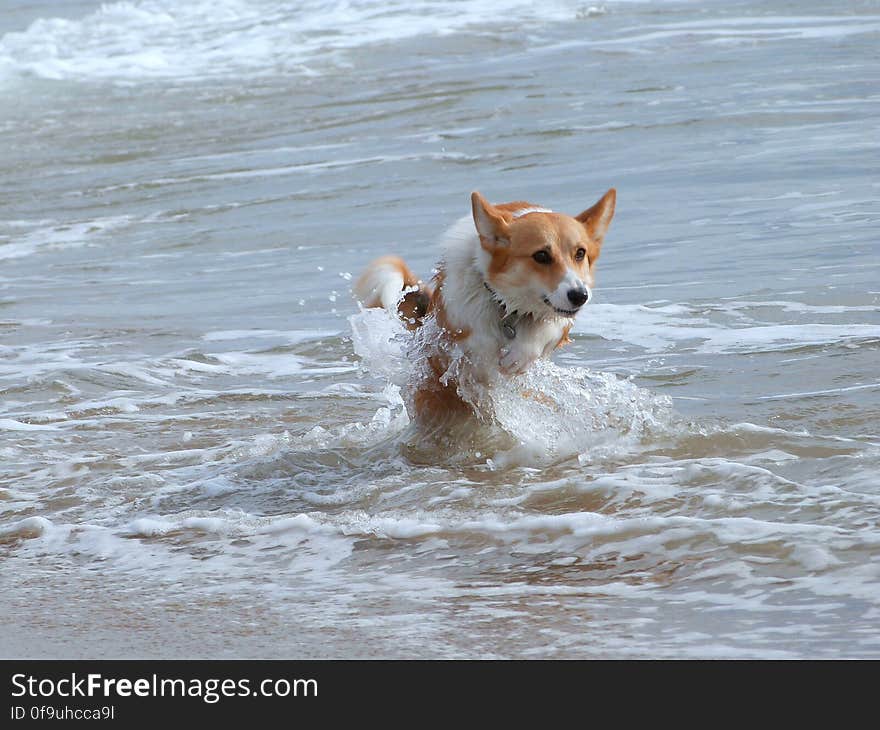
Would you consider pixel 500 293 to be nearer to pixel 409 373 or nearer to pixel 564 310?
pixel 564 310

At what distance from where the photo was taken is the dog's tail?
6.05 m

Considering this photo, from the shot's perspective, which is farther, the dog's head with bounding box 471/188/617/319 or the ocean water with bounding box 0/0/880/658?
the dog's head with bounding box 471/188/617/319

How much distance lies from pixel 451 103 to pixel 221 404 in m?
8.95

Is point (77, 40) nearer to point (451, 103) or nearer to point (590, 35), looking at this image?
point (590, 35)

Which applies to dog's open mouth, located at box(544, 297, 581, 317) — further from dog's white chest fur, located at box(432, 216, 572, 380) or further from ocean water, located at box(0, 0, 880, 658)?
ocean water, located at box(0, 0, 880, 658)

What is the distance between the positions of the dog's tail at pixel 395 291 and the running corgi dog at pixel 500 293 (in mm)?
48

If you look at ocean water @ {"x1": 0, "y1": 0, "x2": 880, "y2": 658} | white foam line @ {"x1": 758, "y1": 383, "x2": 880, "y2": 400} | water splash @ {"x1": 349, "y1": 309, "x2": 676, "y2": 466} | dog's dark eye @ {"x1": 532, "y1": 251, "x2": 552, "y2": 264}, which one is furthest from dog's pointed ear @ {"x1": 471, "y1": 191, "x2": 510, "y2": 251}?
white foam line @ {"x1": 758, "y1": 383, "x2": 880, "y2": 400}

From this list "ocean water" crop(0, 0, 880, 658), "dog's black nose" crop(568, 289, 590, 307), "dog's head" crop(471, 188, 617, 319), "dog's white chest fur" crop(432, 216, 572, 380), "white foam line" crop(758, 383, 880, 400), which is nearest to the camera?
"ocean water" crop(0, 0, 880, 658)

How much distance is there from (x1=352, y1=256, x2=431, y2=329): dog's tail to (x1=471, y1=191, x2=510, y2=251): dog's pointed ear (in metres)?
0.54

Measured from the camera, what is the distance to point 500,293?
5520mm

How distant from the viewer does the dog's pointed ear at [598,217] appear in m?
5.59

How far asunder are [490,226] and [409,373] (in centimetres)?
85

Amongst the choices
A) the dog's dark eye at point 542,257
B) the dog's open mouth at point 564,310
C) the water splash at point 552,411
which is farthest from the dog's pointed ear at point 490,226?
the water splash at point 552,411

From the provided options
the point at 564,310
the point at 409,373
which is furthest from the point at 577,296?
the point at 409,373
